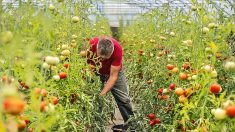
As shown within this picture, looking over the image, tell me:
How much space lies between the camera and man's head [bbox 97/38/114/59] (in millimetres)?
4273

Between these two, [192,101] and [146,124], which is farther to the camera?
[146,124]

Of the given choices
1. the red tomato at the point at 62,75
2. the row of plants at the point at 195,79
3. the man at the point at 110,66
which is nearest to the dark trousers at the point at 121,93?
the man at the point at 110,66

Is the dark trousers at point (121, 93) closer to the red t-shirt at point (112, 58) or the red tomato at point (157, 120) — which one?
the red t-shirt at point (112, 58)

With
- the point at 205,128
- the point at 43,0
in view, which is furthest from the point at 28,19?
the point at 205,128

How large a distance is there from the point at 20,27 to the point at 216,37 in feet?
5.92

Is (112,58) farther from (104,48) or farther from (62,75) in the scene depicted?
(62,75)

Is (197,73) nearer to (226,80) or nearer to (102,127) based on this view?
(226,80)

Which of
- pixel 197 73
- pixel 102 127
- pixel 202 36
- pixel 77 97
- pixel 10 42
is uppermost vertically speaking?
pixel 10 42

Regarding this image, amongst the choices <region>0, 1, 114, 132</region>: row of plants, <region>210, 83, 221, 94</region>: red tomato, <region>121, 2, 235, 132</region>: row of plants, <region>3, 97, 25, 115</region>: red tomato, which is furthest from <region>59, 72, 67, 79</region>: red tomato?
<region>3, 97, 25, 115</region>: red tomato

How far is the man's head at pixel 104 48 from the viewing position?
14.0ft

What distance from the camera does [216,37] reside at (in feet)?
10.7

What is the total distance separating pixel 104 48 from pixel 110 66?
400 millimetres

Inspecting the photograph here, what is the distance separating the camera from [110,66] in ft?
15.2

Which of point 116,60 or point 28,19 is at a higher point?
point 28,19
